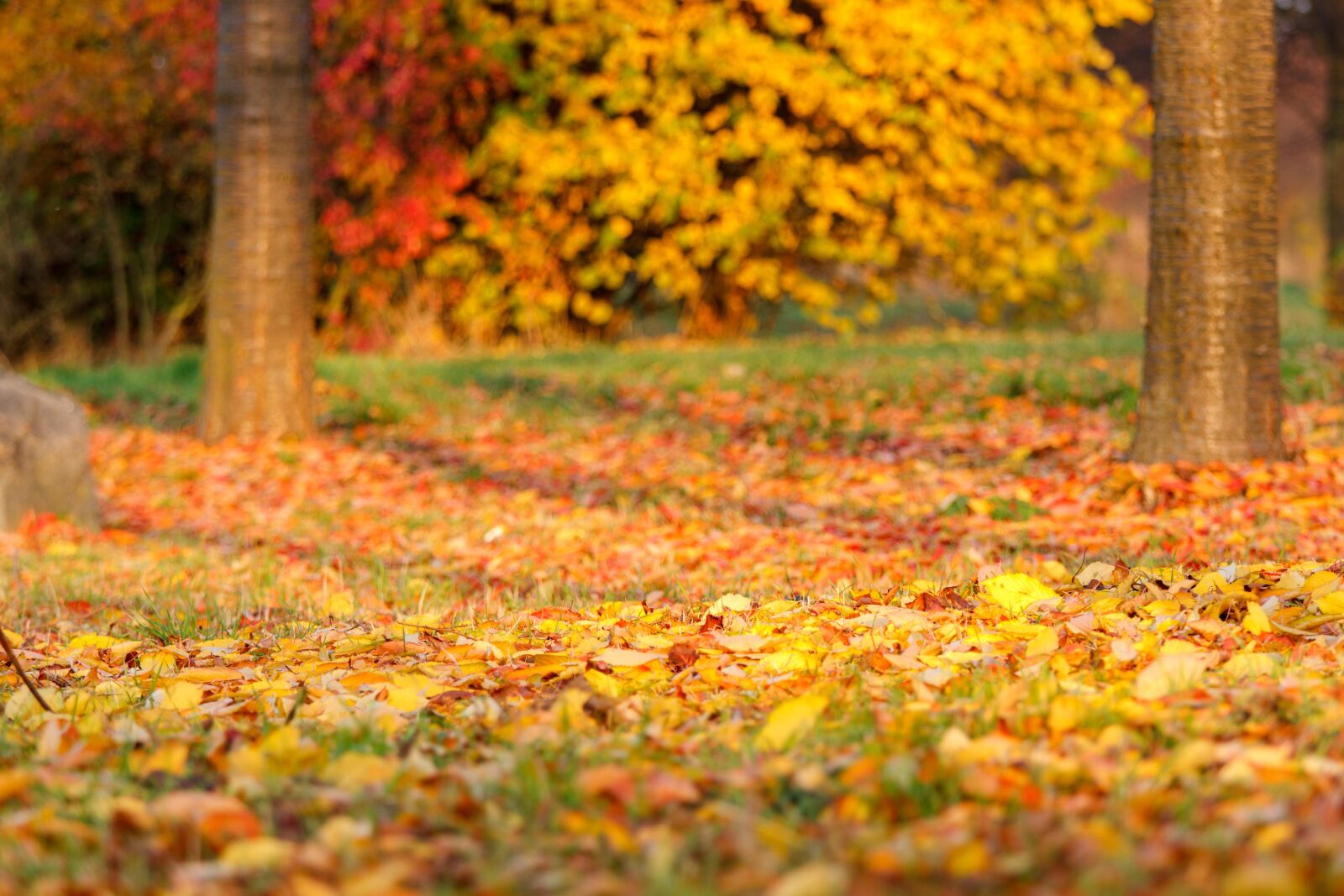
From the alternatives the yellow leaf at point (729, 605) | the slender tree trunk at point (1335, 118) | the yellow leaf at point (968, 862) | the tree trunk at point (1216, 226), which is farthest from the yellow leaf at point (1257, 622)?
the slender tree trunk at point (1335, 118)

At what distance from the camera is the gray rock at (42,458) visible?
605 centimetres

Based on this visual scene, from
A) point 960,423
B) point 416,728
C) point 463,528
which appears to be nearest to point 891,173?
point 960,423

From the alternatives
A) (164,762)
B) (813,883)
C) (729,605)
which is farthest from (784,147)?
(813,883)

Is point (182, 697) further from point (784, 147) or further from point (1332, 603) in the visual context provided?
point (784, 147)

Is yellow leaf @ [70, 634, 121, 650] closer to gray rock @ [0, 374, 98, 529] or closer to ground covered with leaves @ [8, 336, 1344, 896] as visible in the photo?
ground covered with leaves @ [8, 336, 1344, 896]

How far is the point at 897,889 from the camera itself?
1.78m

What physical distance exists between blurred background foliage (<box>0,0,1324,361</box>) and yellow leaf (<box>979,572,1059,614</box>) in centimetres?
819

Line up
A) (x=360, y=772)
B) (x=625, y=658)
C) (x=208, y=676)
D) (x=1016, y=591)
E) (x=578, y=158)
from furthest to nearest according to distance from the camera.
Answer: (x=578, y=158), (x=1016, y=591), (x=208, y=676), (x=625, y=658), (x=360, y=772)

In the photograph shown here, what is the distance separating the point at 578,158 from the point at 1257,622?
30.8 feet

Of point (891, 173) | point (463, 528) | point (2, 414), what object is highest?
point (891, 173)

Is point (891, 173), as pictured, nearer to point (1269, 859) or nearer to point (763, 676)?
point (763, 676)

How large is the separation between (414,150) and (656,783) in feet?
35.0

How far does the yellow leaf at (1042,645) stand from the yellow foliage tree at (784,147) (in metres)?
8.74

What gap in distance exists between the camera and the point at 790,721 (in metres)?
2.47
